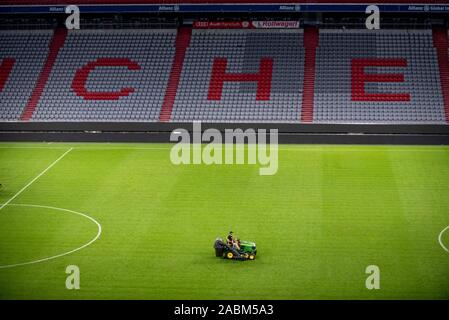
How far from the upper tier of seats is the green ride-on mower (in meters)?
19.3

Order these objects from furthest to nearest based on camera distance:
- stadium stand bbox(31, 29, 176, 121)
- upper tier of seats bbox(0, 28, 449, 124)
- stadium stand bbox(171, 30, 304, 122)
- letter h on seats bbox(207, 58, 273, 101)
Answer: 1. letter h on seats bbox(207, 58, 273, 101)
2. stadium stand bbox(31, 29, 176, 121)
3. stadium stand bbox(171, 30, 304, 122)
4. upper tier of seats bbox(0, 28, 449, 124)

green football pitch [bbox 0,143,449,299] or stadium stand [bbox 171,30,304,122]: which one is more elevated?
stadium stand [bbox 171,30,304,122]

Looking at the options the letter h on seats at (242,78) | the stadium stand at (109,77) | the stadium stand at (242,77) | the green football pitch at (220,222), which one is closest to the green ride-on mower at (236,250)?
the green football pitch at (220,222)

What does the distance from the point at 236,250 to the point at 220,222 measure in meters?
4.17

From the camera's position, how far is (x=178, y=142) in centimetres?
4494

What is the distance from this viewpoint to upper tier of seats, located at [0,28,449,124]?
1853 inches

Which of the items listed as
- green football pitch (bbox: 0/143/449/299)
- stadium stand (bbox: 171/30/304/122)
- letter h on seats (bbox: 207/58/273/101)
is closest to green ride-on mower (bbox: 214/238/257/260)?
green football pitch (bbox: 0/143/449/299)

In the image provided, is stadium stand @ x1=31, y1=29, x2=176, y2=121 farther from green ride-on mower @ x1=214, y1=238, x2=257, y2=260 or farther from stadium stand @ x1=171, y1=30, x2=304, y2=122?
green ride-on mower @ x1=214, y1=238, x2=257, y2=260

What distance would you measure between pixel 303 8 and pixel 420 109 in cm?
965

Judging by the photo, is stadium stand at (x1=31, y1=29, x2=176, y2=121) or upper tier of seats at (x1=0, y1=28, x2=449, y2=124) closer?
upper tier of seats at (x1=0, y1=28, x2=449, y2=124)

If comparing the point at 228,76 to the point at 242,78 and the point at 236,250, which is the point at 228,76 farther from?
the point at 236,250

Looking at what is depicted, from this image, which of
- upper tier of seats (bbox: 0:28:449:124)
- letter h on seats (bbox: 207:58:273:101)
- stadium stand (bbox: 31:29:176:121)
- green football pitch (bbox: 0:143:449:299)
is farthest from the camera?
letter h on seats (bbox: 207:58:273:101)

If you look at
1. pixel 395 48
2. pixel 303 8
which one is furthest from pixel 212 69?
pixel 395 48

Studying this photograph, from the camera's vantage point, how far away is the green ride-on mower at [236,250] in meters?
27.9
